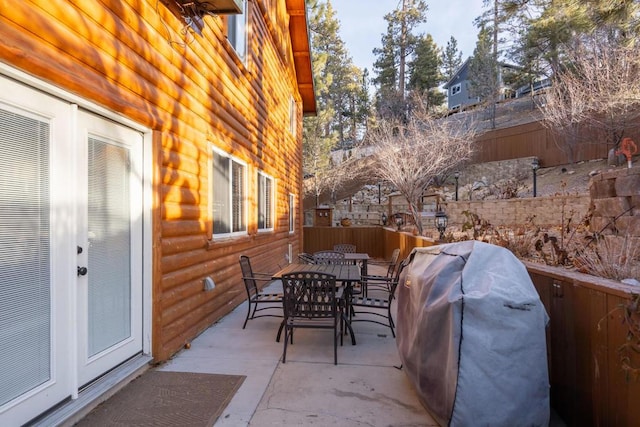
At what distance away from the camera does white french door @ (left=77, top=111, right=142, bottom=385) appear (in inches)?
105

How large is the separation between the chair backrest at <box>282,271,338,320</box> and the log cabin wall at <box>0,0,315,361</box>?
1119 mm

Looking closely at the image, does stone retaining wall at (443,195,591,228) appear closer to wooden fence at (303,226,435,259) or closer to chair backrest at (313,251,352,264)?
wooden fence at (303,226,435,259)

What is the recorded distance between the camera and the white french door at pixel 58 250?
6.97 ft

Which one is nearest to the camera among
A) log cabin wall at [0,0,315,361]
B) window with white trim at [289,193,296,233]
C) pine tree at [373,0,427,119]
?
log cabin wall at [0,0,315,361]

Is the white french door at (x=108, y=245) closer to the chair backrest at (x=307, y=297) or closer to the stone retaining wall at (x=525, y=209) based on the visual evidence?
the chair backrest at (x=307, y=297)

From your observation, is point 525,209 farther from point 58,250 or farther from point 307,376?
point 58,250

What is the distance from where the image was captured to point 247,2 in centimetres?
626

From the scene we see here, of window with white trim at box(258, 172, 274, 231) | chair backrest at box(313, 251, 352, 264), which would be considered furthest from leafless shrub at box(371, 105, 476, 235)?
chair backrest at box(313, 251, 352, 264)

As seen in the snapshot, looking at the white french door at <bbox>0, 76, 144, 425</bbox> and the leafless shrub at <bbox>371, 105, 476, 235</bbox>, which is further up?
the leafless shrub at <bbox>371, 105, 476, 235</bbox>

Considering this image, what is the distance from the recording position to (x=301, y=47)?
36.1 feet

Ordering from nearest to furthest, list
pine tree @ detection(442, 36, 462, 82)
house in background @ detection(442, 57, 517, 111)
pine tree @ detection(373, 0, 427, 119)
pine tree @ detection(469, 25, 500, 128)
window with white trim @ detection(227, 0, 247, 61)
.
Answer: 1. window with white trim @ detection(227, 0, 247, 61)
2. pine tree @ detection(469, 25, 500, 128)
3. pine tree @ detection(373, 0, 427, 119)
4. house in background @ detection(442, 57, 517, 111)
5. pine tree @ detection(442, 36, 462, 82)

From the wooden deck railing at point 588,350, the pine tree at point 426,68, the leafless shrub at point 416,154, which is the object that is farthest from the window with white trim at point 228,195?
the pine tree at point 426,68

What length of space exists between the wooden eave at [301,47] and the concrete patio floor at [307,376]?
8.50 metres

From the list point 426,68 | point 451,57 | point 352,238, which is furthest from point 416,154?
point 451,57
